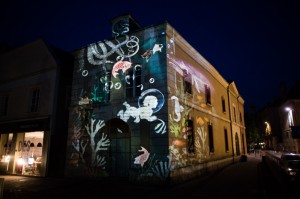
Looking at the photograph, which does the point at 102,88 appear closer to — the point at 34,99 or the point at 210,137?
the point at 34,99

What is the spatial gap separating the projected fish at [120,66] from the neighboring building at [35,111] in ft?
13.8

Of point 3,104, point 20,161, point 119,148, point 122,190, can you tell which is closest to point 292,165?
point 119,148

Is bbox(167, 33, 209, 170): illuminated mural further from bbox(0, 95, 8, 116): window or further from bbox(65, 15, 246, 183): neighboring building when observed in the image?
bbox(0, 95, 8, 116): window

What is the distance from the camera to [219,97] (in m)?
19.2

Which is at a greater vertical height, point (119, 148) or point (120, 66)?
point (120, 66)

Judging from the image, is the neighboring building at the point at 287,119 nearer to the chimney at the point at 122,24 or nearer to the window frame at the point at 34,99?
the chimney at the point at 122,24

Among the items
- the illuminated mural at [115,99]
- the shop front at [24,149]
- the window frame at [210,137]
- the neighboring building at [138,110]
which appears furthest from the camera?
the window frame at [210,137]

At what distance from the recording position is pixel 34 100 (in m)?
15.1

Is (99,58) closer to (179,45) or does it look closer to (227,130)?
(179,45)

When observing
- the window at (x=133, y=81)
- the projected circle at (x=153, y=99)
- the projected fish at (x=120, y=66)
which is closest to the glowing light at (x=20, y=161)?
the projected fish at (x=120, y=66)

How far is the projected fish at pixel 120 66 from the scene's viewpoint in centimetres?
1184

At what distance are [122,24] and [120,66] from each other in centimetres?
279

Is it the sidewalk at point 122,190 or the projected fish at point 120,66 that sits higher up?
the projected fish at point 120,66

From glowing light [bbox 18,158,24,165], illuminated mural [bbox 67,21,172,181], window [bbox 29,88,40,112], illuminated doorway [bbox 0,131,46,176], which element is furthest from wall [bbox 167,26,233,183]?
glowing light [bbox 18,158,24,165]
